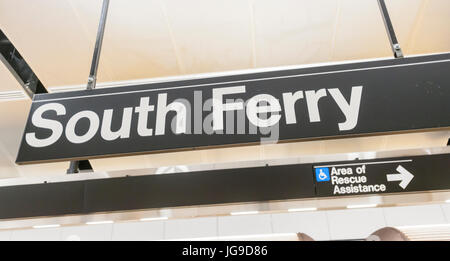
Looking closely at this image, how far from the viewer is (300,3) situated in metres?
2.39

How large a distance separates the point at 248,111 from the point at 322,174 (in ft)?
1.26

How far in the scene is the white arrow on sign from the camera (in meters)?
1.32

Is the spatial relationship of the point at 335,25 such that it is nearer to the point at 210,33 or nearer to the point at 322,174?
the point at 210,33

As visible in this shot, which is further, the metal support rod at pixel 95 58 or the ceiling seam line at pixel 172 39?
the ceiling seam line at pixel 172 39

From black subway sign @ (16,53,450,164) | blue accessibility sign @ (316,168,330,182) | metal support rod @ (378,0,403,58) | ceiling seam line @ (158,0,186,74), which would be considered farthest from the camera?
ceiling seam line @ (158,0,186,74)

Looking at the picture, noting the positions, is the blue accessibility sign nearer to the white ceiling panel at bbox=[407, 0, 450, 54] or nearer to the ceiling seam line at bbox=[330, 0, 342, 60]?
the ceiling seam line at bbox=[330, 0, 342, 60]

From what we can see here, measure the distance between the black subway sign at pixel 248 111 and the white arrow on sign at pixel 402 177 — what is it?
205mm

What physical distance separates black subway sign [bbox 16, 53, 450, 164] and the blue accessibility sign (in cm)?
21

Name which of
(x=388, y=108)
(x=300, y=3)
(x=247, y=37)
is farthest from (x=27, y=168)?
(x=388, y=108)

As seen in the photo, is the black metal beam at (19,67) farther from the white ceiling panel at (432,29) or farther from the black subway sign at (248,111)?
the white ceiling panel at (432,29)

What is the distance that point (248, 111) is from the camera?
1.33m

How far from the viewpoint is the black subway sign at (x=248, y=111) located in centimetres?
126

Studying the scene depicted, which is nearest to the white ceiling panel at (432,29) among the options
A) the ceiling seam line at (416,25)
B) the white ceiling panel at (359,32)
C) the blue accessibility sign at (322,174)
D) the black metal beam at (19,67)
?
the ceiling seam line at (416,25)

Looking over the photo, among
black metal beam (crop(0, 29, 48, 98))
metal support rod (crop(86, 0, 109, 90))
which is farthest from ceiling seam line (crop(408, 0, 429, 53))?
black metal beam (crop(0, 29, 48, 98))
